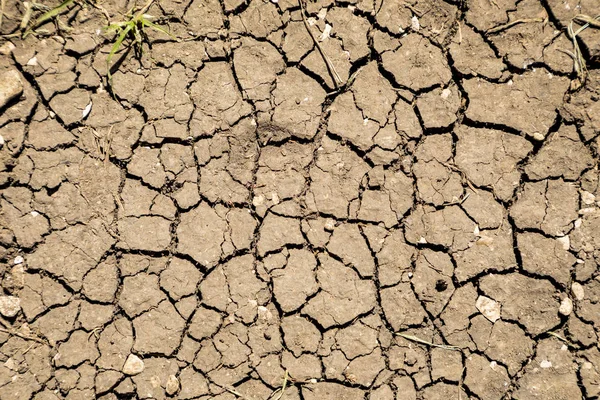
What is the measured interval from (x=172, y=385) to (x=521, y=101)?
2.37 meters

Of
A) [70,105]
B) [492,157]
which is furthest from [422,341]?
[70,105]

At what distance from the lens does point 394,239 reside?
2.78m

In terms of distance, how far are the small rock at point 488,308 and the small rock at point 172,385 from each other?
1607 millimetres

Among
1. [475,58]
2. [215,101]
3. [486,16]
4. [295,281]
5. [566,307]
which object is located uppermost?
[486,16]

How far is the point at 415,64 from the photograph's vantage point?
285 centimetres

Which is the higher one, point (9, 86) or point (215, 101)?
point (215, 101)

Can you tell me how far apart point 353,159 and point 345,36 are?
2.20 feet

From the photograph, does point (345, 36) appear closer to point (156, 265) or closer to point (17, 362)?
point (156, 265)

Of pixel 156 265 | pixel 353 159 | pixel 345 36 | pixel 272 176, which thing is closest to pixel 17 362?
pixel 156 265

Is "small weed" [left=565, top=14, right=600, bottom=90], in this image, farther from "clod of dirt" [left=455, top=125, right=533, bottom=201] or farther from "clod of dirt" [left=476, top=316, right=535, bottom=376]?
"clod of dirt" [left=476, top=316, right=535, bottom=376]

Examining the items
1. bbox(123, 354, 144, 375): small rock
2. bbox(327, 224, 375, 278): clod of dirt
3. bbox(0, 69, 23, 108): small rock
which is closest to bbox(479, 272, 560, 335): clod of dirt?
bbox(327, 224, 375, 278): clod of dirt

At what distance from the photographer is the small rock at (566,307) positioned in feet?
9.01

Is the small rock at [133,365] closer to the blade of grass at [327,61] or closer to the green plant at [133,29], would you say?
the green plant at [133,29]

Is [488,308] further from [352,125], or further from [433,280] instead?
[352,125]
